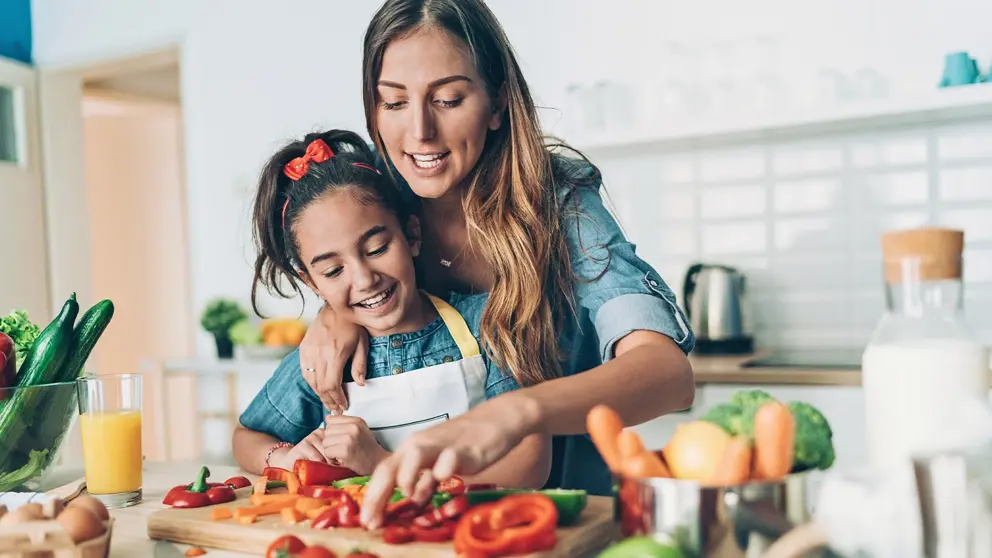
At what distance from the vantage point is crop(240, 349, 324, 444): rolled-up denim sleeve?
1.50m

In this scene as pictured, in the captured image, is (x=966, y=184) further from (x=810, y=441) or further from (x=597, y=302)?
(x=810, y=441)

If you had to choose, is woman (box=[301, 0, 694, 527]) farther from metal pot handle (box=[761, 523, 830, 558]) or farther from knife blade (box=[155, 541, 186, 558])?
metal pot handle (box=[761, 523, 830, 558])

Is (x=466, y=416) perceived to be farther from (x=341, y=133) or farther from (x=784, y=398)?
(x=784, y=398)

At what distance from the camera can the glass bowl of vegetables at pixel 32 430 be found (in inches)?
45.8

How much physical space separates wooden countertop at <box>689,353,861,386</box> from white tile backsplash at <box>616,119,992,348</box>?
49 cm

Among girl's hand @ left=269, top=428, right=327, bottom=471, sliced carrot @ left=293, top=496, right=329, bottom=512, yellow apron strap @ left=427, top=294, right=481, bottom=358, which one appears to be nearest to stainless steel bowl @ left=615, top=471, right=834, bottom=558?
sliced carrot @ left=293, top=496, right=329, bottom=512

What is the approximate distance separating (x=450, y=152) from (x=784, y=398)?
1584 mm

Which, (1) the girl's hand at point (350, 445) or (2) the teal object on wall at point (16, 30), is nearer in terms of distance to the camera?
(1) the girl's hand at point (350, 445)

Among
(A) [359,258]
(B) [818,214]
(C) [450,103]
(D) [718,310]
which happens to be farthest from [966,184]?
(A) [359,258]

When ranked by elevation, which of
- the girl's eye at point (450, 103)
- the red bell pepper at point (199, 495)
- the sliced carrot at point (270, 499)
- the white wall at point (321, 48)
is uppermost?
the white wall at point (321, 48)

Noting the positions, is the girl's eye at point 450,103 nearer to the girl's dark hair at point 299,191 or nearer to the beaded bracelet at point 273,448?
the girl's dark hair at point 299,191

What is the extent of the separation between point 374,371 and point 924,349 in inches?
36.2

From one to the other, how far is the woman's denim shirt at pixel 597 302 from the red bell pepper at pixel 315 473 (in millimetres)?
425

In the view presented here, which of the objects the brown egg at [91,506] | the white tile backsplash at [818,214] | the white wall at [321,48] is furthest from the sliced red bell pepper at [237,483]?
the white tile backsplash at [818,214]
